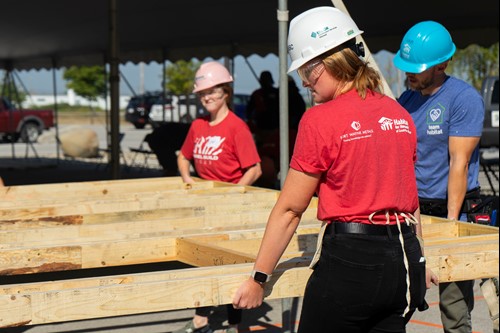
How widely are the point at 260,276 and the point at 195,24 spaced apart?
39.3 ft

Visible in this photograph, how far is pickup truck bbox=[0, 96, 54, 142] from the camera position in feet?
102

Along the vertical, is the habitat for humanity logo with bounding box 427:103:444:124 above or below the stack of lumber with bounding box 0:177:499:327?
above

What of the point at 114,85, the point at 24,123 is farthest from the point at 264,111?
the point at 24,123

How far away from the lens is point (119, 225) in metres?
4.65

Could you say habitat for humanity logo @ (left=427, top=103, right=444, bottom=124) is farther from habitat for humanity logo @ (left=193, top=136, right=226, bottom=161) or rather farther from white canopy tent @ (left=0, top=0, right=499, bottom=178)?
white canopy tent @ (left=0, top=0, right=499, bottom=178)

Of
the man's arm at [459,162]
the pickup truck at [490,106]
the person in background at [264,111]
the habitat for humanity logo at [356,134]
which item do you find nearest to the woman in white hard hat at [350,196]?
the habitat for humanity logo at [356,134]

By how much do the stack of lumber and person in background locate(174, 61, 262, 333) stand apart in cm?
16

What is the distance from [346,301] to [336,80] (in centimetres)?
75

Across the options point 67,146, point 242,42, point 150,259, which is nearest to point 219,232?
point 150,259

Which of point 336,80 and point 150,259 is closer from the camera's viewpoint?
point 336,80

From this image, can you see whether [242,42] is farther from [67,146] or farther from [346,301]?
[346,301]

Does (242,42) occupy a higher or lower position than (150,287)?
higher

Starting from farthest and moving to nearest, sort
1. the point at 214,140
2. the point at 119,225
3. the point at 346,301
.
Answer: the point at 214,140 < the point at 119,225 < the point at 346,301

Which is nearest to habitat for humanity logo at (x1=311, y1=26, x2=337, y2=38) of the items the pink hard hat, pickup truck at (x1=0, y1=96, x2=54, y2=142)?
the pink hard hat
